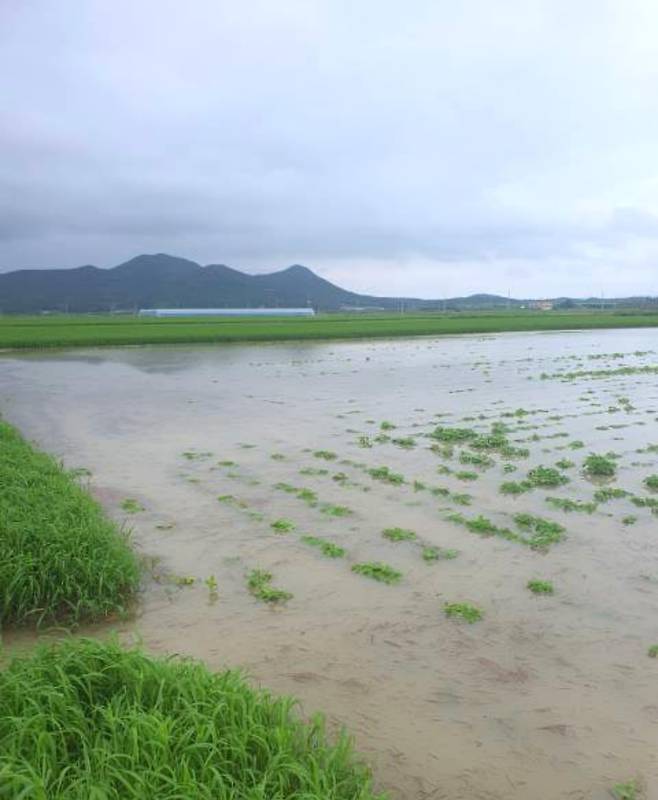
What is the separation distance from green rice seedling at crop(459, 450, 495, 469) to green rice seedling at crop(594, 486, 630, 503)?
1.71m

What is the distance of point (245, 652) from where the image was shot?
4.32 meters

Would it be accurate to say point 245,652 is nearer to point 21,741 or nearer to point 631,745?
point 21,741

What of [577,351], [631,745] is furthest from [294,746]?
[577,351]

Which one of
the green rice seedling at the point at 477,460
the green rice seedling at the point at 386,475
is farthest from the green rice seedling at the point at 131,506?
the green rice seedling at the point at 477,460

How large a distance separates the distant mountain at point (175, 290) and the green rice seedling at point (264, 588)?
134m

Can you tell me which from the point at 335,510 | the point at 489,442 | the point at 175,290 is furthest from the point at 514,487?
the point at 175,290

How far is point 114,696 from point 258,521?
3.85 metres

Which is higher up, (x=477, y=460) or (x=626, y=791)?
(x=477, y=460)

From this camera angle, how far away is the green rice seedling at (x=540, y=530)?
242 inches

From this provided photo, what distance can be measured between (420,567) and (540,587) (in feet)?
3.32

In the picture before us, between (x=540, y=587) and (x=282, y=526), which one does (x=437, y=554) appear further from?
(x=282, y=526)

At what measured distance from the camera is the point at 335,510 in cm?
723

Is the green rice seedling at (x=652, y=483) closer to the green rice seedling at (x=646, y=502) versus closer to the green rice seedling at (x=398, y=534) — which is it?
the green rice seedling at (x=646, y=502)

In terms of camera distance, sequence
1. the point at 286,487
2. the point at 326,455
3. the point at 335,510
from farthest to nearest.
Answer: the point at 326,455
the point at 286,487
the point at 335,510
